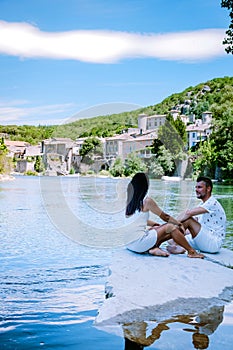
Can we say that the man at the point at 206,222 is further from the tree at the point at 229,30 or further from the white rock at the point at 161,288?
the tree at the point at 229,30

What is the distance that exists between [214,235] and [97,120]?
8.51 feet

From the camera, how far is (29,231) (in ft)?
35.8

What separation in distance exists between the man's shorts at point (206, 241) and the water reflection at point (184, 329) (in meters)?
1.44

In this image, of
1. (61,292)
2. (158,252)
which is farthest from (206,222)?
(61,292)

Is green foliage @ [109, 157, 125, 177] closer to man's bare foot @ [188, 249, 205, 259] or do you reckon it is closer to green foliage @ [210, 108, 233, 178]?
man's bare foot @ [188, 249, 205, 259]

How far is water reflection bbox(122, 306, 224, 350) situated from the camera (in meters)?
3.65

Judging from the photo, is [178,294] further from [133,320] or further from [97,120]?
[97,120]

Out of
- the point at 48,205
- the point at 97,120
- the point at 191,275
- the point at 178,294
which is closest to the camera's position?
the point at 178,294

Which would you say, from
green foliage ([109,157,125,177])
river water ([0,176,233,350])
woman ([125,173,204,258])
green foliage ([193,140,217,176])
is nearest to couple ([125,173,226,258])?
woman ([125,173,204,258])

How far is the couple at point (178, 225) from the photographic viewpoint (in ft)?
17.3

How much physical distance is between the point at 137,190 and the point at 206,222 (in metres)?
0.88

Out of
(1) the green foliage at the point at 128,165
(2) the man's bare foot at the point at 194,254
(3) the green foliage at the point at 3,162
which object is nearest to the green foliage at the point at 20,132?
(3) the green foliage at the point at 3,162

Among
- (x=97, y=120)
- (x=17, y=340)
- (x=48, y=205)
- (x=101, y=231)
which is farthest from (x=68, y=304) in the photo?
(x=48, y=205)

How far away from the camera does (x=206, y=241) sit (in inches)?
218
